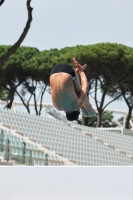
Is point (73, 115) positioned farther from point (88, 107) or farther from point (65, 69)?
point (65, 69)

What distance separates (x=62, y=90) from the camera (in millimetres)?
4590

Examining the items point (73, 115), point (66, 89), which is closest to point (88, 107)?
point (73, 115)

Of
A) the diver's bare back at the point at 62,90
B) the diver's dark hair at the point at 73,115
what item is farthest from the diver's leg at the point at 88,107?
the diver's bare back at the point at 62,90

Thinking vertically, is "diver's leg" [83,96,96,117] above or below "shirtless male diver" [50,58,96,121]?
below

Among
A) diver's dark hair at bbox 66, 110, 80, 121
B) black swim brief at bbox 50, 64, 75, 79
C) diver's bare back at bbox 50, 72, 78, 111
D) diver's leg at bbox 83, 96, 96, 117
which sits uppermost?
black swim brief at bbox 50, 64, 75, 79

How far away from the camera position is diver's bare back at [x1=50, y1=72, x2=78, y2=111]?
4573 mm

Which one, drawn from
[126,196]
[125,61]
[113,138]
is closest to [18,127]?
[113,138]

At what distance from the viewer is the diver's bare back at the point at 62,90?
457 cm

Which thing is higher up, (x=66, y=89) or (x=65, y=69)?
(x=65, y=69)

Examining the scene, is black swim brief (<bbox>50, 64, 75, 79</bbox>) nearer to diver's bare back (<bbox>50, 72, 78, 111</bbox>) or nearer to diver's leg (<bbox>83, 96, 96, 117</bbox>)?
diver's bare back (<bbox>50, 72, 78, 111</bbox>)

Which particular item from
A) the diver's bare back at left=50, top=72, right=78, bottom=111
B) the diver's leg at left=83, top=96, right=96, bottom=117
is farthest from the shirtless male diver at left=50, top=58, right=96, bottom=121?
the diver's leg at left=83, top=96, right=96, bottom=117

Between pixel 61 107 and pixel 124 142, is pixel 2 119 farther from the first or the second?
pixel 61 107

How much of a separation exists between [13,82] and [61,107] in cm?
3329

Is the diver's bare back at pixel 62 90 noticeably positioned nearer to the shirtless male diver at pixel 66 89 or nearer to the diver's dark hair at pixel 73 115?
the shirtless male diver at pixel 66 89
